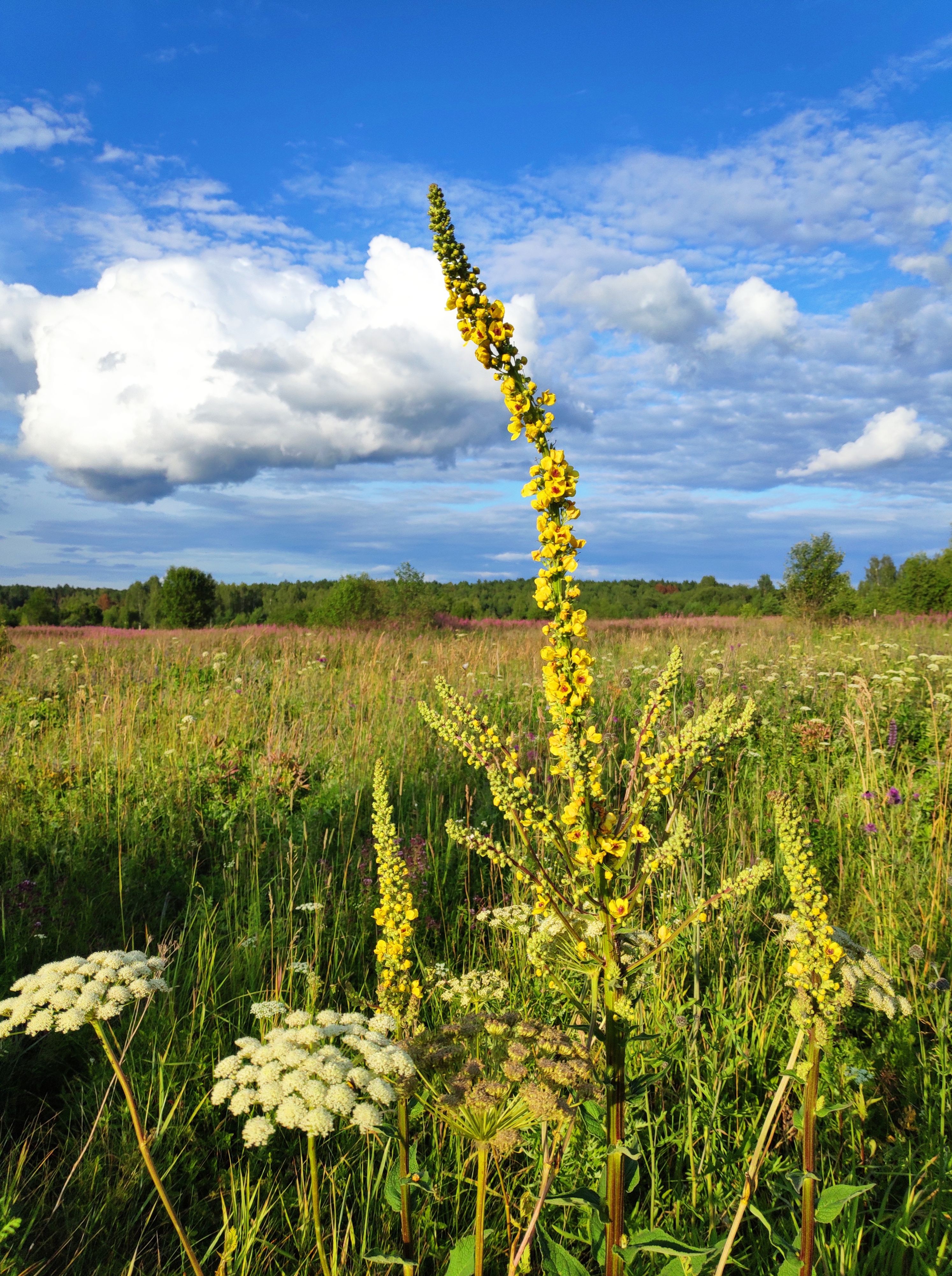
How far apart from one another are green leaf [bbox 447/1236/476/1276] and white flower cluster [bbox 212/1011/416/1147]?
1.02ft

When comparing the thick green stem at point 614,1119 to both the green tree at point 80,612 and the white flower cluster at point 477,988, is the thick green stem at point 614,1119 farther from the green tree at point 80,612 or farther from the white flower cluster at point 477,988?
the green tree at point 80,612

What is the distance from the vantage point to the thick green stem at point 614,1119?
4.48 feet

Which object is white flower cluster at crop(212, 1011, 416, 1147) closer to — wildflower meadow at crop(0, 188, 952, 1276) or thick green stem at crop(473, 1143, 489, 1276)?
wildflower meadow at crop(0, 188, 952, 1276)

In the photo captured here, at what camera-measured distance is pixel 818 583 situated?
23.5 metres

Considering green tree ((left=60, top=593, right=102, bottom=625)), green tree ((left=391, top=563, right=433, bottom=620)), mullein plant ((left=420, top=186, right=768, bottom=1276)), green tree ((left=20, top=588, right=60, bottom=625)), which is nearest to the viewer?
mullein plant ((left=420, top=186, right=768, bottom=1276))

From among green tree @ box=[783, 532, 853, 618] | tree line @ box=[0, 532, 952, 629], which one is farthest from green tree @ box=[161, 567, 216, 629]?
green tree @ box=[783, 532, 853, 618]

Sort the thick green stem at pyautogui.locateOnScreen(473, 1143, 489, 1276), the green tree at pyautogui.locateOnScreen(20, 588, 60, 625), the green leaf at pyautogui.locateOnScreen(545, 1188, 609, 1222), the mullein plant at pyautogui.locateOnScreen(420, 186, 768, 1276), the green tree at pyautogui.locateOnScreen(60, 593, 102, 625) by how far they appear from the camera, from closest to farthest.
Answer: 1. the thick green stem at pyautogui.locateOnScreen(473, 1143, 489, 1276)
2. the green leaf at pyautogui.locateOnScreen(545, 1188, 609, 1222)
3. the mullein plant at pyautogui.locateOnScreen(420, 186, 768, 1276)
4. the green tree at pyautogui.locateOnScreen(20, 588, 60, 625)
5. the green tree at pyautogui.locateOnScreen(60, 593, 102, 625)

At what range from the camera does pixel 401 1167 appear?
1.38 metres

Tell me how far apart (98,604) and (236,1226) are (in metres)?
86.2

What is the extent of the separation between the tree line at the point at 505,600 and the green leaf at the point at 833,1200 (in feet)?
5.30

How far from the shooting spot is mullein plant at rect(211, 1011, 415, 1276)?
1.30 m

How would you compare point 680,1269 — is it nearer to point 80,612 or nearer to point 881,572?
point 80,612

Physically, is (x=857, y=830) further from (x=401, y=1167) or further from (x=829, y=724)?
(x=401, y=1167)


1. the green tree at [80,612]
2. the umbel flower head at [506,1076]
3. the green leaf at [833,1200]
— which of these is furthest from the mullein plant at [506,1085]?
the green tree at [80,612]
